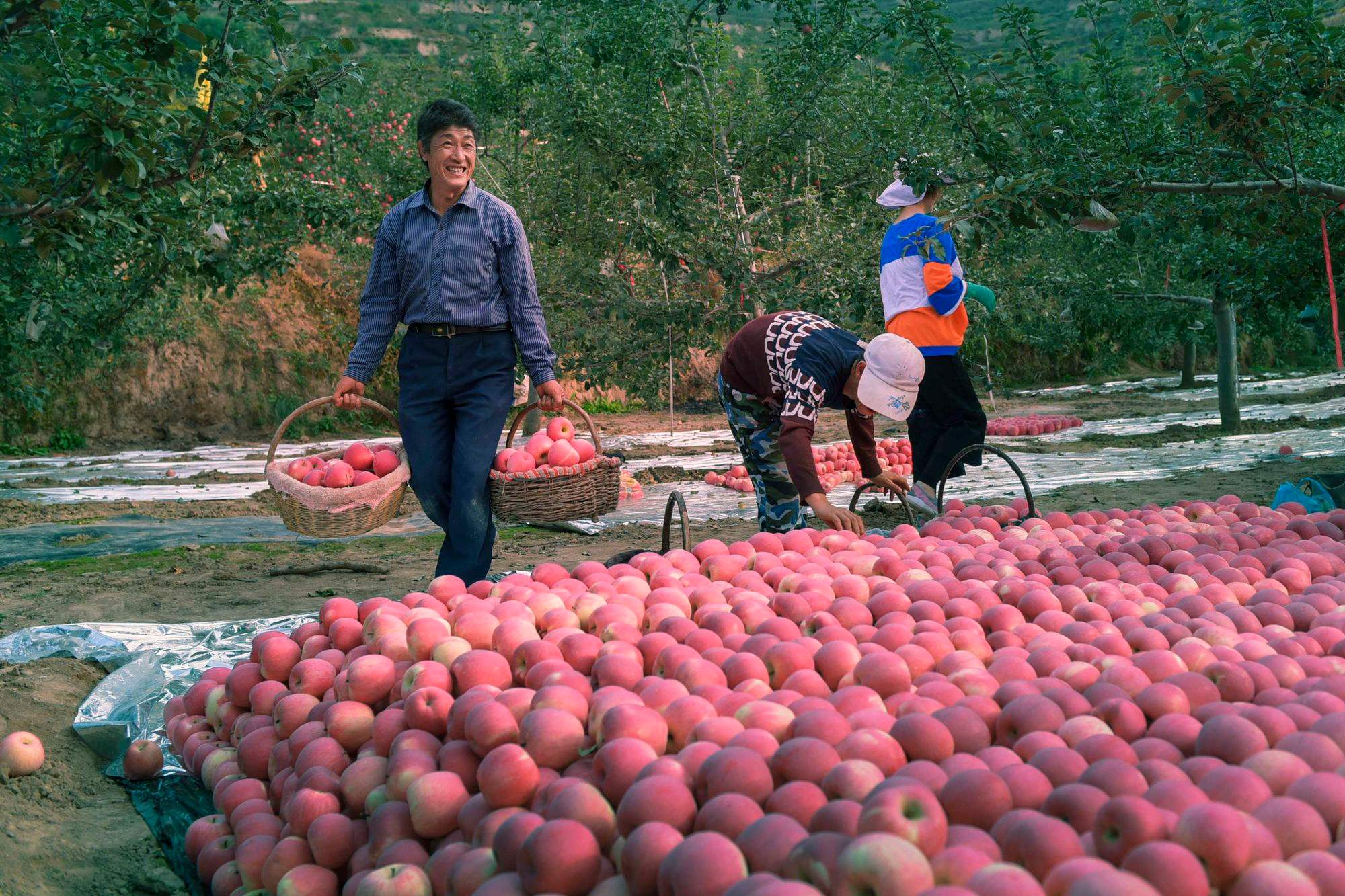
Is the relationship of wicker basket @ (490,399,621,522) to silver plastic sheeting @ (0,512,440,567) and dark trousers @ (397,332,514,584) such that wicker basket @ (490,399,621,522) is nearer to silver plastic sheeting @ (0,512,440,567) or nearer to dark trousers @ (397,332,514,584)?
dark trousers @ (397,332,514,584)

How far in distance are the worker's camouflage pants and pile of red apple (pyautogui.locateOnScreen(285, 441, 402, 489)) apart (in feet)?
5.14

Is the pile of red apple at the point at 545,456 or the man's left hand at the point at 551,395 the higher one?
the man's left hand at the point at 551,395

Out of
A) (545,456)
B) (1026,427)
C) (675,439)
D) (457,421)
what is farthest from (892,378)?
(675,439)

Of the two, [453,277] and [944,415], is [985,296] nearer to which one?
[944,415]

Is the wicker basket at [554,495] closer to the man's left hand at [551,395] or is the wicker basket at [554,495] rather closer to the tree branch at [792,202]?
the man's left hand at [551,395]

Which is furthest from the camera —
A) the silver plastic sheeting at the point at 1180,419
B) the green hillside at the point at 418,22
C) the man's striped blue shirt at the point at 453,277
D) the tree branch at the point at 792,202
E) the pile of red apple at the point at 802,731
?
the green hillside at the point at 418,22

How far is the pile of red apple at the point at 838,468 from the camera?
7.71 m

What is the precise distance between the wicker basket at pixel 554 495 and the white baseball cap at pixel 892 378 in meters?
1.14

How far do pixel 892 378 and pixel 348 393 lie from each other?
2.15m

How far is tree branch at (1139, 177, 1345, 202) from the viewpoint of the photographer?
164 inches

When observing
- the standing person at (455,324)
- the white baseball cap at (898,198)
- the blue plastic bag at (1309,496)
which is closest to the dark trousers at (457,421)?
the standing person at (455,324)

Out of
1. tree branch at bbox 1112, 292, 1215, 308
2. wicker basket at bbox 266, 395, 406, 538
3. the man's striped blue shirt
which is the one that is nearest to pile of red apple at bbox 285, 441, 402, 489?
wicker basket at bbox 266, 395, 406, 538

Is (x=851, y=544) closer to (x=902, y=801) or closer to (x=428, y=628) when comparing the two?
(x=428, y=628)

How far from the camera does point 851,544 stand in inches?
135
